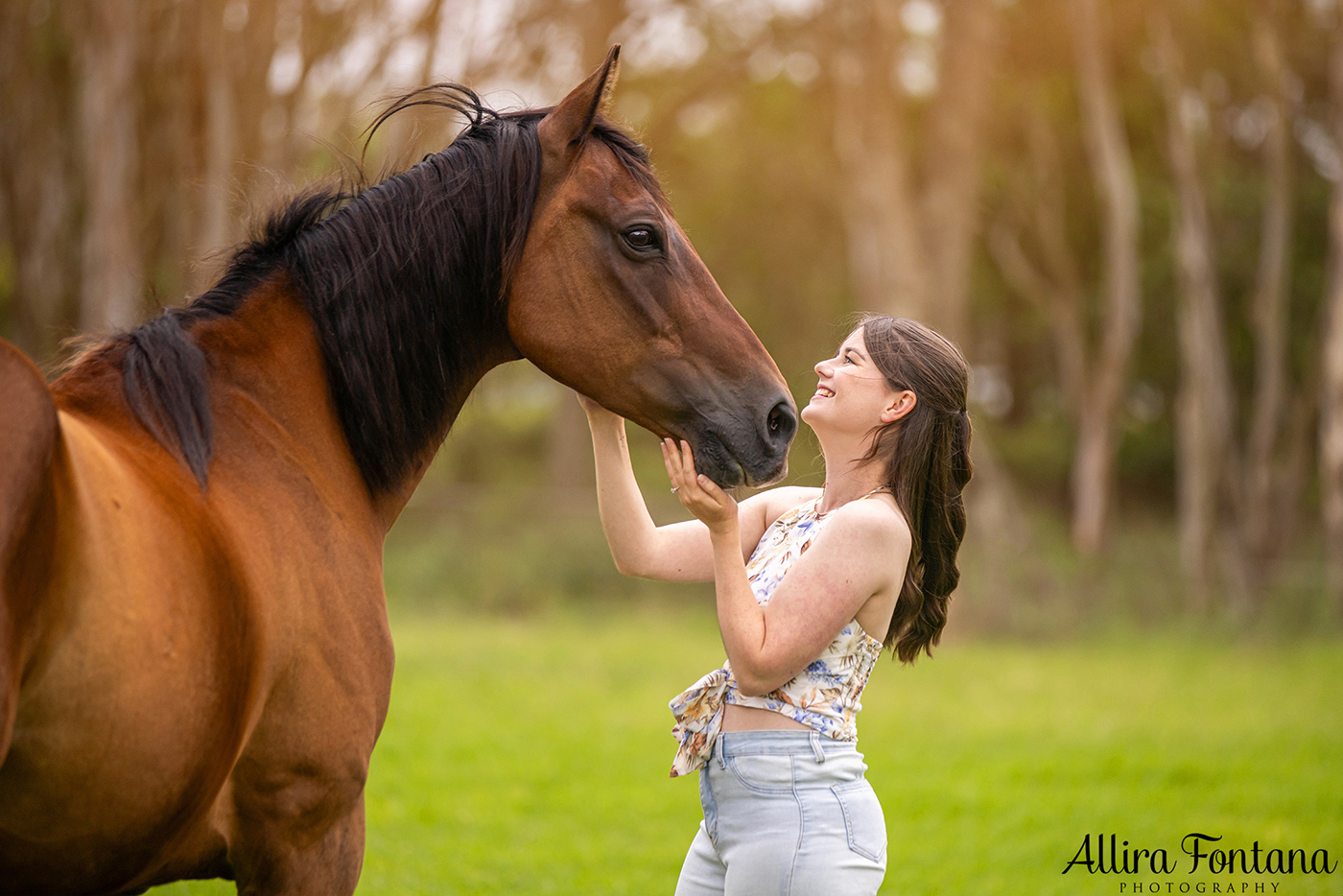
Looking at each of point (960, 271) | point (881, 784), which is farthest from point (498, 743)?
point (960, 271)

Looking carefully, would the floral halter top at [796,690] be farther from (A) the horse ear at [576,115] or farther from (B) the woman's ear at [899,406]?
(A) the horse ear at [576,115]

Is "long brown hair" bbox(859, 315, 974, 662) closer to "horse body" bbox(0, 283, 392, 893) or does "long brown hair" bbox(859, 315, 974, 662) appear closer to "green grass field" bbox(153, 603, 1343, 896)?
"horse body" bbox(0, 283, 392, 893)

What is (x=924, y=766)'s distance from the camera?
22.0 feet

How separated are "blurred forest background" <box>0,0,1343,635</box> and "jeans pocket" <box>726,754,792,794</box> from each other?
5.58 m

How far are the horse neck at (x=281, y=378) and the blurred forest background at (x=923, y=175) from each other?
561 centimetres

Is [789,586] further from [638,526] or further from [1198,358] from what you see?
[1198,358]

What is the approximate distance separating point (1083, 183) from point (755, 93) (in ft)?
25.5

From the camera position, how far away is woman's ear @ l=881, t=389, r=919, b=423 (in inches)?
89.1

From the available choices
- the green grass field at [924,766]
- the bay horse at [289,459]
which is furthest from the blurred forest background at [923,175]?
the bay horse at [289,459]

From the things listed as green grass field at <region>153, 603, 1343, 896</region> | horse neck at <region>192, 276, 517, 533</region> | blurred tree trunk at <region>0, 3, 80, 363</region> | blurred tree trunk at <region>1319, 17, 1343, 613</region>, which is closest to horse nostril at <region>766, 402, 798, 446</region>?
horse neck at <region>192, 276, 517, 533</region>

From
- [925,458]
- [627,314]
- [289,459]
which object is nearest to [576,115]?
[627,314]

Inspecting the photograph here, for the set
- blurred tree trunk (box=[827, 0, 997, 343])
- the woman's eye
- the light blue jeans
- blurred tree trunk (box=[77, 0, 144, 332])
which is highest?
blurred tree trunk (box=[827, 0, 997, 343])

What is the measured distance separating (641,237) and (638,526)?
0.69 meters

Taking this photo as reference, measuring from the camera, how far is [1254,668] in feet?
36.2
